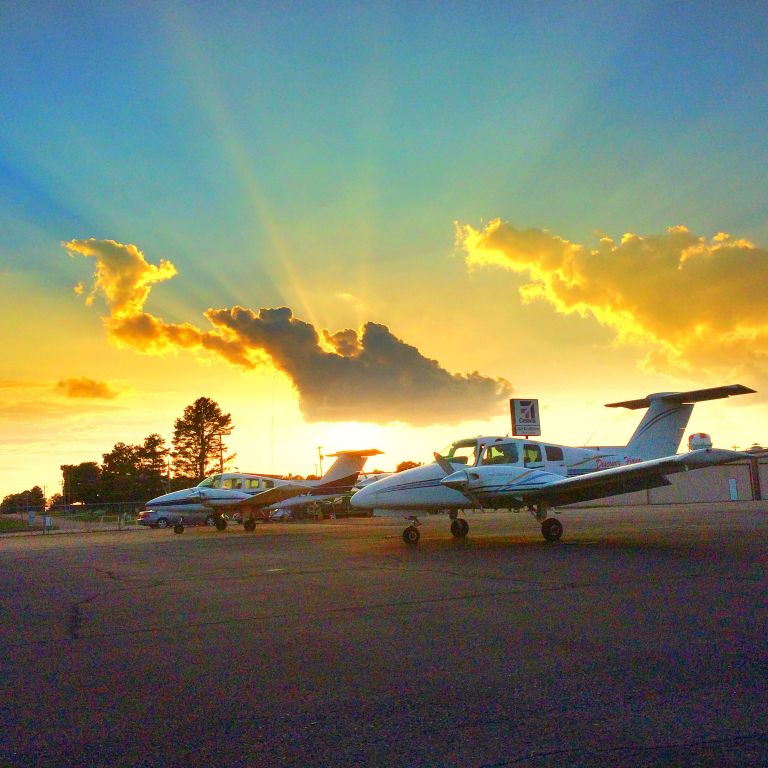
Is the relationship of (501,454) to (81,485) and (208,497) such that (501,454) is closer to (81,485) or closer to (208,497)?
(208,497)

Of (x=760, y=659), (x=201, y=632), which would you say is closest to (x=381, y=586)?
(x=201, y=632)

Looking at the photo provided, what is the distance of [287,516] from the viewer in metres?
60.6

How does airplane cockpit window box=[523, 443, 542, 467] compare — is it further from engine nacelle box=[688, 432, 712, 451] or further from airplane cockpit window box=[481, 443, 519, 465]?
engine nacelle box=[688, 432, 712, 451]

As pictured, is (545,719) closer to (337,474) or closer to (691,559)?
(691,559)

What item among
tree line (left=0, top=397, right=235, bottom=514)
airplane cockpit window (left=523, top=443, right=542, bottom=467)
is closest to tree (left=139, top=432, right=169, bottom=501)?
tree line (left=0, top=397, right=235, bottom=514)

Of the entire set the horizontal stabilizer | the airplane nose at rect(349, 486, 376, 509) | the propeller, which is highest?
the horizontal stabilizer

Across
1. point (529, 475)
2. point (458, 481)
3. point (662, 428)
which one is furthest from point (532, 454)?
point (662, 428)

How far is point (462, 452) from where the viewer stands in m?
19.9

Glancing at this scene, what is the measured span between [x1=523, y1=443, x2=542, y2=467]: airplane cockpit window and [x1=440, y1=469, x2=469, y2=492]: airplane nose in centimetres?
244

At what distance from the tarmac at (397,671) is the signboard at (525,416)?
32.5 m

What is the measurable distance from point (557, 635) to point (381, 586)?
4205mm

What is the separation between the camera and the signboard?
44.0m

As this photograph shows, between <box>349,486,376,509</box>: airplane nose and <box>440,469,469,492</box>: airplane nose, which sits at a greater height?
<box>440,469,469,492</box>: airplane nose

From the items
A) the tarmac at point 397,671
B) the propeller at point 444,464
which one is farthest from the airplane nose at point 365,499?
the tarmac at point 397,671
